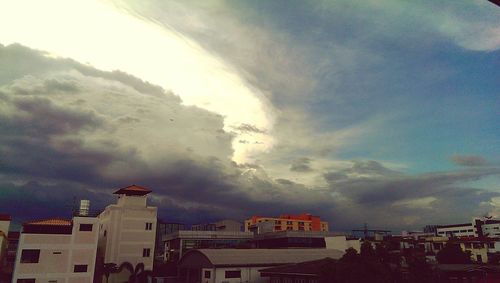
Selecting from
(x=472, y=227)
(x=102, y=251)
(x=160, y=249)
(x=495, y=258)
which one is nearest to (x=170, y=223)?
(x=160, y=249)

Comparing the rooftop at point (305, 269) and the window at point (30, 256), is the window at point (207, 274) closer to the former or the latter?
the rooftop at point (305, 269)

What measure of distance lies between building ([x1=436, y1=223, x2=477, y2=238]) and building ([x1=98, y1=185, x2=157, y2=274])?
115 metres

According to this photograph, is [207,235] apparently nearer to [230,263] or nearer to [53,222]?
[230,263]

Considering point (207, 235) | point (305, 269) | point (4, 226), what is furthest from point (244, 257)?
point (4, 226)

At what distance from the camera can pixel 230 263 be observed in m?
54.0

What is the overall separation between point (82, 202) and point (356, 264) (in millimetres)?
51994

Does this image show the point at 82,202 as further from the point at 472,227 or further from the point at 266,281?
the point at 472,227

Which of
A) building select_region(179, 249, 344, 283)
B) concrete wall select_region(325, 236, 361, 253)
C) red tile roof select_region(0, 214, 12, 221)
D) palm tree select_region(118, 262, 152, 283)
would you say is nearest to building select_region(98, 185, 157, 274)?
palm tree select_region(118, 262, 152, 283)

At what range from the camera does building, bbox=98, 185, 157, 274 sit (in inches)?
2472

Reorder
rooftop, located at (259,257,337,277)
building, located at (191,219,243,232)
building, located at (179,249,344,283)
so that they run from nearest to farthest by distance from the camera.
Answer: rooftop, located at (259,257,337,277)
building, located at (179,249,344,283)
building, located at (191,219,243,232)

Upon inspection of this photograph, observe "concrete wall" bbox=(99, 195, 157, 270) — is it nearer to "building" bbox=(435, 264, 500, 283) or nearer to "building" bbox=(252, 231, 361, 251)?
"building" bbox=(252, 231, 361, 251)

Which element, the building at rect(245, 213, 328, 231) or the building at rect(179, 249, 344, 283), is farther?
the building at rect(245, 213, 328, 231)

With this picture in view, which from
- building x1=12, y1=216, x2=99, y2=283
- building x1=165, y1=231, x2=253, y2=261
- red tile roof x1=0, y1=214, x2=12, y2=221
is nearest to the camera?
building x1=12, y1=216, x2=99, y2=283

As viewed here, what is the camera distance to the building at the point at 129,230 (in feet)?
206
